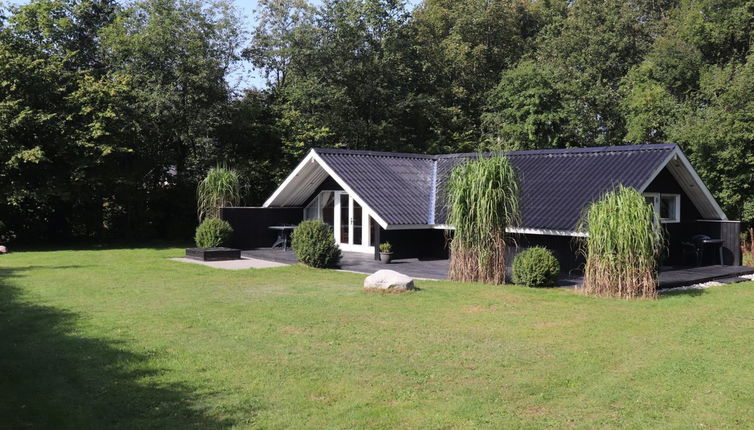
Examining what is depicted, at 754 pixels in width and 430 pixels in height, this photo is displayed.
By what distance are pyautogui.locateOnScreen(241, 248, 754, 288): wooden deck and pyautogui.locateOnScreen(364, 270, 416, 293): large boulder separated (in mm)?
2426

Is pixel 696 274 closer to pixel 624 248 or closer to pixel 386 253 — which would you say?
pixel 624 248

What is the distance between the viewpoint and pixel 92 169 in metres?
21.5

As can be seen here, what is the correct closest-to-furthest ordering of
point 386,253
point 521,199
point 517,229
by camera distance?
point 517,229
point 521,199
point 386,253

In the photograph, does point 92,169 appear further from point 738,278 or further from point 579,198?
point 738,278

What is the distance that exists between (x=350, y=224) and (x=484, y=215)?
23.8ft

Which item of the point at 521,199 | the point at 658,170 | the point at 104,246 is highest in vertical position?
the point at 658,170

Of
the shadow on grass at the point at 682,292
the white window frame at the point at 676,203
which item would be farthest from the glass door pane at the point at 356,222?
the shadow on grass at the point at 682,292

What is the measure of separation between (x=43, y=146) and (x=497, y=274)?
16062 mm

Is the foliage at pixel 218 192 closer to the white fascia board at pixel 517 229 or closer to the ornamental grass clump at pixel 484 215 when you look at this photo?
the white fascia board at pixel 517 229

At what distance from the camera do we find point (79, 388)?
559 cm

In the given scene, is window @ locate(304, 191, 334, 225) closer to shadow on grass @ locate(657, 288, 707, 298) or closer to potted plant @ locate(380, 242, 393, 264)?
potted plant @ locate(380, 242, 393, 264)

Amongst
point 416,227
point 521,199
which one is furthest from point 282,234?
point 521,199

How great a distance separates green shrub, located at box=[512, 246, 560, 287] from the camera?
11977 millimetres

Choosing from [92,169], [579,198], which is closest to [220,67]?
[92,169]
